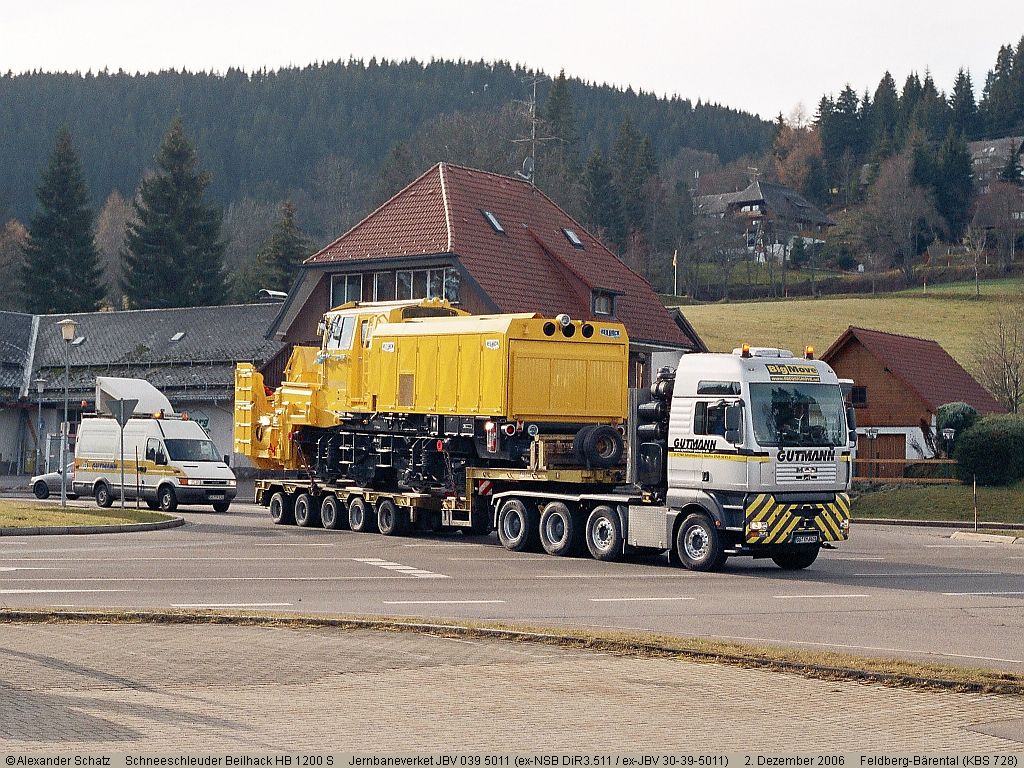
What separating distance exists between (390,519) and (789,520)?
Result: 948cm

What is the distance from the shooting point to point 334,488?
2994 centimetres

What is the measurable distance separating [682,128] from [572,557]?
548ft

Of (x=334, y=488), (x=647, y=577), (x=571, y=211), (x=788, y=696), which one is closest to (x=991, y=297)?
(x=571, y=211)

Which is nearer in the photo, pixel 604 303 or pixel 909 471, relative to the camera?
pixel 909 471

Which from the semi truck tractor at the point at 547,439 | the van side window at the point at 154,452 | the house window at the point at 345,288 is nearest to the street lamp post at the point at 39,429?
the house window at the point at 345,288

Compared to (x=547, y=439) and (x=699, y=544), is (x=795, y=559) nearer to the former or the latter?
(x=699, y=544)

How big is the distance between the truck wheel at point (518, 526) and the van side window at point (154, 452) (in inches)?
567

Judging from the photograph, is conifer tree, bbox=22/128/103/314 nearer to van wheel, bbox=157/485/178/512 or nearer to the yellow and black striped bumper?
van wheel, bbox=157/485/178/512

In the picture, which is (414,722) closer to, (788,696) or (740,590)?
(788,696)

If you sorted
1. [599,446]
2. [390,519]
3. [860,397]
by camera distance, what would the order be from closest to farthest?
[599,446]
[390,519]
[860,397]

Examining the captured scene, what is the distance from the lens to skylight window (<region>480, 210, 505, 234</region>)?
48.6 m

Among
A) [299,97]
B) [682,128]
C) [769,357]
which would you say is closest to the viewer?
[769,357]

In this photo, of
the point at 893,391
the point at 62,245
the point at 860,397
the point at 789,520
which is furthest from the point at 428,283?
the point at 62,245

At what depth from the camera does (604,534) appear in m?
23.3
